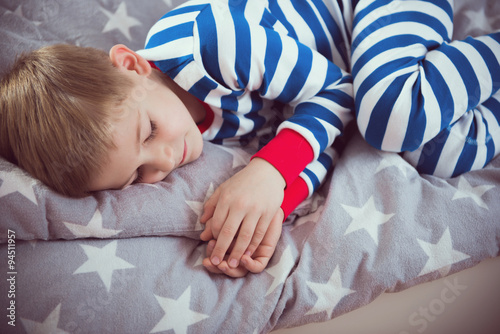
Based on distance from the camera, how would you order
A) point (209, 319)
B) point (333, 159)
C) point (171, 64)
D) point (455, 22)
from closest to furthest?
point (209, 319) → point (171, 64) → point (333, 159) → point (455, 22)

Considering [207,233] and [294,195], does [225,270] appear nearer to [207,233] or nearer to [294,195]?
[207,233]

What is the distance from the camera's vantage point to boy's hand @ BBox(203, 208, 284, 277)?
0.66 m

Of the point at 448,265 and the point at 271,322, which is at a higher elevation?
the point at 448,265

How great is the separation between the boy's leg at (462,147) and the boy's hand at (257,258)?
1.14ft

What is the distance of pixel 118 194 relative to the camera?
0.69 metres

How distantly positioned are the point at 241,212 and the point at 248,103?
0.97 ft

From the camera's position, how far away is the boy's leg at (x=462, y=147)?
2.52 ft

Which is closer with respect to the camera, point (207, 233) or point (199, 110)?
point (207, 233)

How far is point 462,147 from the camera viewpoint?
767 millimetres

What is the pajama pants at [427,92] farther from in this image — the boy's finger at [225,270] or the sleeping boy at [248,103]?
the boy's finger at [225,270]

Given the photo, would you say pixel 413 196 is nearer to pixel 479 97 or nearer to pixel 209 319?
pixel 479 97

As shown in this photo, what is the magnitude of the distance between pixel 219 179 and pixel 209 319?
0.90ft

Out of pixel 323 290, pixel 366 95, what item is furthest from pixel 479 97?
pixel 323 290

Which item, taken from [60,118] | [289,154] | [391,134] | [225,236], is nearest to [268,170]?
[289,154]
